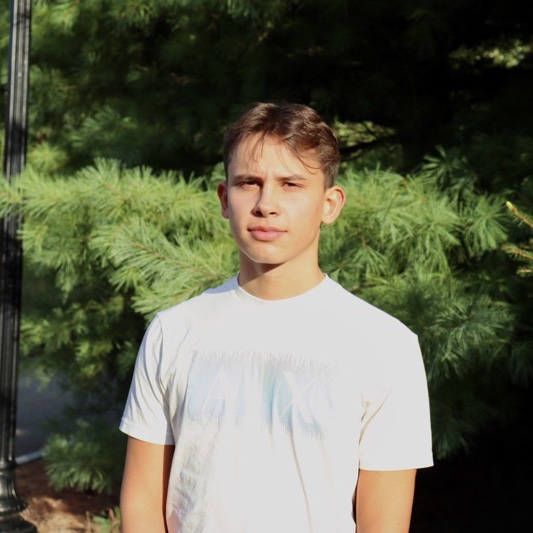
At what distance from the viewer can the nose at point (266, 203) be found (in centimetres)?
167

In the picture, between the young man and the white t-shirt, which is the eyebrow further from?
the white t-shirt

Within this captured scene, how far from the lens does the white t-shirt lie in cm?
162

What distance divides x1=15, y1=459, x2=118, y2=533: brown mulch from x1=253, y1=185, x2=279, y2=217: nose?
326 centimetres

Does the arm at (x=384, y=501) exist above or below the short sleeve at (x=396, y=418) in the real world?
below

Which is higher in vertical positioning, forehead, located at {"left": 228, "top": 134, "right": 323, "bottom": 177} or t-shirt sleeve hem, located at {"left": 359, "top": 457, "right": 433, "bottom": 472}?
forehead, located at {"left": 228, "top": 134, "right": 323, "bottom": 177}

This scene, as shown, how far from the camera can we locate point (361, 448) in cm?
167

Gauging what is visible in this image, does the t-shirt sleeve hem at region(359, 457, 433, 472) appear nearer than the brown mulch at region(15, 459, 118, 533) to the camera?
Yes

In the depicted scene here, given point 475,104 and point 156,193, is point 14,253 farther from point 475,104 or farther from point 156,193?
point 475,104

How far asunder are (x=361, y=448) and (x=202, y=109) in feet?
10.0

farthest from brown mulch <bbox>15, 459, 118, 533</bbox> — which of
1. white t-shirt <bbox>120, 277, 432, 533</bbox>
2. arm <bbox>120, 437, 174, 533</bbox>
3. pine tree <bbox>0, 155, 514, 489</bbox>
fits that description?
white t-shirt <bbox>120, 277, 432, 533</bbox>

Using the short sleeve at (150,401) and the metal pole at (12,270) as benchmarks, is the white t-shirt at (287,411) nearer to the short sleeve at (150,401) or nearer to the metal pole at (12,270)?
the short sleeve at (150,401)

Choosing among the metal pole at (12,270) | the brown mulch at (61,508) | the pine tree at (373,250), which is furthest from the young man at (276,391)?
the brown mulch at (61,508)

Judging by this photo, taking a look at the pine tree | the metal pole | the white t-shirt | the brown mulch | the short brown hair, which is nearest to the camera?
the white t-shirt

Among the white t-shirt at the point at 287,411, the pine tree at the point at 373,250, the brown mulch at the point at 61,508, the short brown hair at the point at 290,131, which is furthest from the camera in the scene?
the brown mulch at the point at 61,508
